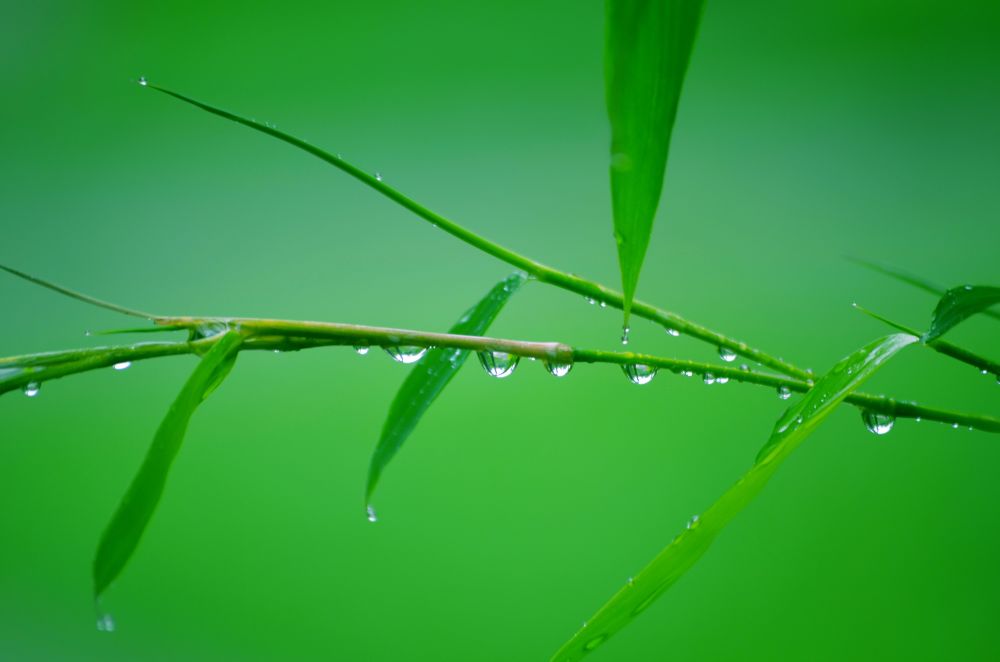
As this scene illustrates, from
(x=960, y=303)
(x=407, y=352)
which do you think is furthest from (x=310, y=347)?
(x=960, y=303)

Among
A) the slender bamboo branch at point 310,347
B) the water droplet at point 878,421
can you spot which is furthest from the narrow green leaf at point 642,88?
the water droplet at point 878,421

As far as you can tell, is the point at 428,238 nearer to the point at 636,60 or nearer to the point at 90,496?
the point at 90,496

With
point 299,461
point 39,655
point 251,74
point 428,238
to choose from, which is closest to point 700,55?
point 428,238

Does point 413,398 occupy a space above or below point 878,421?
above

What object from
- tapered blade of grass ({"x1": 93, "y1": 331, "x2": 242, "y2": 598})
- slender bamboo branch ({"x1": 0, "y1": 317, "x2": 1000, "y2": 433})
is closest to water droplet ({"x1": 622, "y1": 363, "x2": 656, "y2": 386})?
slender bamboo branch ({"x1": 0, "y1": 317, "x2": 1000, "y2": 433})

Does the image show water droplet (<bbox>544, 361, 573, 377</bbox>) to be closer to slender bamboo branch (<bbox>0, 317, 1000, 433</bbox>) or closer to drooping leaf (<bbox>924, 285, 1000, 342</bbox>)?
slender bamboo branch (<bbox>0, 317, 1000, 433</bbox>)

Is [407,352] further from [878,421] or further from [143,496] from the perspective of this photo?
[878,421]
